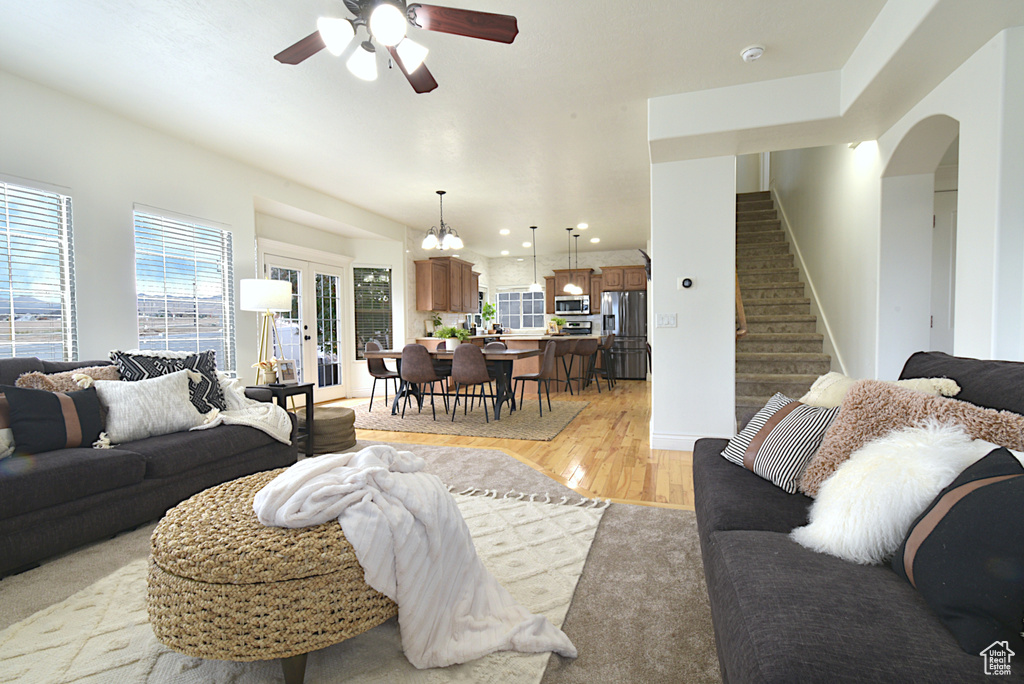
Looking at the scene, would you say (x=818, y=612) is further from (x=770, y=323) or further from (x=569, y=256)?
(x=569, y=256)

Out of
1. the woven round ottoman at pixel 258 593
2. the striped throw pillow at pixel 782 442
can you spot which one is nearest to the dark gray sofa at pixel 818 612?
the striped throw pillow at pixel 782 442

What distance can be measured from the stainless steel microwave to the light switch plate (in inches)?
227

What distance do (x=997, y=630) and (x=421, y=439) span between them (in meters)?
3.93

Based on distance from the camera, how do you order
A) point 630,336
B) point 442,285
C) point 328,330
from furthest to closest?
point 630,336 < point 442,285 < point 328,330

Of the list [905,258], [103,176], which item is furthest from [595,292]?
[103,176]

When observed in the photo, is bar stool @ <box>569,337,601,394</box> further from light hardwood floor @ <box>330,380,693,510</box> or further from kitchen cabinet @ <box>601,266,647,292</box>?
kitchen cabinet @ <box>601,266,647,292</box>

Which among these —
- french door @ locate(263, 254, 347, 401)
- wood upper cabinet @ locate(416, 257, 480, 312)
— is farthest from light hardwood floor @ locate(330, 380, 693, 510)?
wood upper cabinet @ locate(416, 257, 480, 312)

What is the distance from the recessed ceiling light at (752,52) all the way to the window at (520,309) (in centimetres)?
765

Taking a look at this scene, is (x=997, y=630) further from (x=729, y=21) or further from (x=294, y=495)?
(x=729, y=21)

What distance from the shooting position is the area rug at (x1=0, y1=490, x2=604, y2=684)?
4.44 ft

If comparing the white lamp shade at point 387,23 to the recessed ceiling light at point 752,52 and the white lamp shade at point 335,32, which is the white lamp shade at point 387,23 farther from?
the recessed ceiling light at point 752,52

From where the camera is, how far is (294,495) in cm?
137

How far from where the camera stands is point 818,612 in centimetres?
87

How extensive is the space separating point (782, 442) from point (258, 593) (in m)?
1.79
